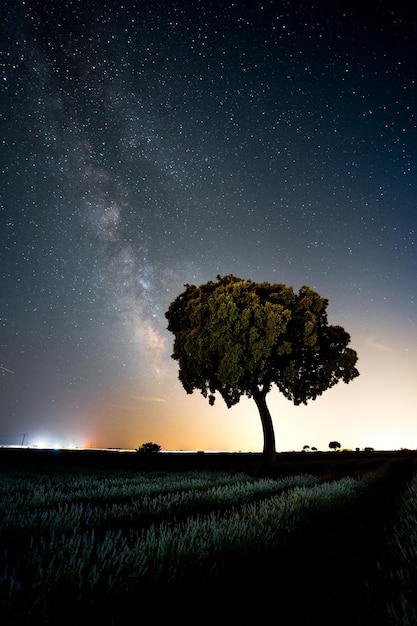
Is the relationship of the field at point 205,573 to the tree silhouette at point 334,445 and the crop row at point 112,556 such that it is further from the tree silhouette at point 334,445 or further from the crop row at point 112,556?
the tree silhouette at point 334,445

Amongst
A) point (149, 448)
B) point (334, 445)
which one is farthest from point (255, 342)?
point (334, 445)

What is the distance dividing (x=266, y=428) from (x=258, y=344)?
17.3 ft

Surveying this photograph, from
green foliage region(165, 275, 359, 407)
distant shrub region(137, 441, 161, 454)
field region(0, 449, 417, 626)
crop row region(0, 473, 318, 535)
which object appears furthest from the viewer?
distant shrub region(137, 441, 161, 454)

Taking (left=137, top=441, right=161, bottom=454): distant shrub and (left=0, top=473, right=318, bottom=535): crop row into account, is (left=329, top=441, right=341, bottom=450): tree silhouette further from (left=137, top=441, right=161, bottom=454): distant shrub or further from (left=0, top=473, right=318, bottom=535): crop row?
(left=0, top=473, right=318, bottom=535): crop row

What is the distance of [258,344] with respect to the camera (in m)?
17.1

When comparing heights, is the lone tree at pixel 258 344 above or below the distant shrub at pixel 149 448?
above

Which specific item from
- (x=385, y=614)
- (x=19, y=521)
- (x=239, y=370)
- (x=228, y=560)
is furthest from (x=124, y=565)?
(x=239, y=370)

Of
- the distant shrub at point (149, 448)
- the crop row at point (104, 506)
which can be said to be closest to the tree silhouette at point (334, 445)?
the distant shrub at point (149, 448)

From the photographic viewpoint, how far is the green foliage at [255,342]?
17.4m

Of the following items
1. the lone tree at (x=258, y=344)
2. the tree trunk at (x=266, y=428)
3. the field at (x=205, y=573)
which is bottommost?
the field at (x=205, y=573)

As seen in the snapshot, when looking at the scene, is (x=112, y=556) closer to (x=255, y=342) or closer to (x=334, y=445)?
(x=255, y=342)

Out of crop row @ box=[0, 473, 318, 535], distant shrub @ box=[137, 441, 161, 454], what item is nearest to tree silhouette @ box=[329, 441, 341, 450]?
distant shrub @ box=[137, 441, 161, 454]

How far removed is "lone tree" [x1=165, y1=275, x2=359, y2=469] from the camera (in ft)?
57.1

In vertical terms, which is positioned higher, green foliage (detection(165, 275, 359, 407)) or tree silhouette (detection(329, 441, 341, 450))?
green foliage (detection(165, 275, 359, 407))
